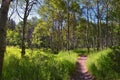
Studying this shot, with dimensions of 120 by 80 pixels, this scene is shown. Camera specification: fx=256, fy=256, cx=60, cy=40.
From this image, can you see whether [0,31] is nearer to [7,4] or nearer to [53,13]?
[7,4]

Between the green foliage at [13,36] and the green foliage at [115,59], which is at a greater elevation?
the green foliage at [13,36]

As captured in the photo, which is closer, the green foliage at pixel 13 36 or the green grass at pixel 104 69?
the green grass at pixel 104 69

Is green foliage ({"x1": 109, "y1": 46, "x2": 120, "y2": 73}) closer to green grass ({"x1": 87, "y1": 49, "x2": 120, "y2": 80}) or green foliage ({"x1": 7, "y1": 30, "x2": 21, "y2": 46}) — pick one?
green grass ({"x1": 87, "y1": 49, "x2": 120, "y2": 80})

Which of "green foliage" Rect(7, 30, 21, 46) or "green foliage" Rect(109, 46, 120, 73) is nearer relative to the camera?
"green foliage" Rect(109, 46, 120, 73)

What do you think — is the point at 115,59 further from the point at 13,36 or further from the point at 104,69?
the point at 13,36

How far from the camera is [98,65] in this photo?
1747cm

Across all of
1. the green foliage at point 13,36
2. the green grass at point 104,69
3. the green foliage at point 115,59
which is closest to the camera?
the green grass at point 104,69

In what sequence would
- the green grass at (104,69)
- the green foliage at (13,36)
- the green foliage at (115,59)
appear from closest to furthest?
the green grass at (104,69) < the green foliage at (115,59) < the green foliage at (13,36)

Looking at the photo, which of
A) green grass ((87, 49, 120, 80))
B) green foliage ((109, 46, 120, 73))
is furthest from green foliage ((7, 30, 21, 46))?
green grass ((87, 49, 120, 80))

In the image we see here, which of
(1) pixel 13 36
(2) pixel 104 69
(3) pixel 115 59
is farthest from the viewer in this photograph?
(1) pixel 13 36

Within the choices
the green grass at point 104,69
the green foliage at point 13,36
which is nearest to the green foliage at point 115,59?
the green grass at point 104,69

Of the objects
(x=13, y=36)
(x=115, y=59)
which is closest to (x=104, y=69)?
(x=115, y=59)


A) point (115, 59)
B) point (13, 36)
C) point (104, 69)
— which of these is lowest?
point (104, 69)

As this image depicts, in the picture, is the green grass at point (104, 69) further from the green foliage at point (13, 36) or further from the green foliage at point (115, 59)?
the green foliage at point (13, 36)
